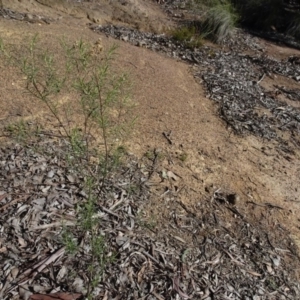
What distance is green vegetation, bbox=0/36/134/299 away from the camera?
2318 mm

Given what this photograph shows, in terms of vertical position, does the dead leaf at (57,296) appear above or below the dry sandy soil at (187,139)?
above

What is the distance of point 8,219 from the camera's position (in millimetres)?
2611

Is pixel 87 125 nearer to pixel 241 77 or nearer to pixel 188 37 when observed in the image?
pixel 241 77

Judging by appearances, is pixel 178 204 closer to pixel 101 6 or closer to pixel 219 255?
pixel 219 255

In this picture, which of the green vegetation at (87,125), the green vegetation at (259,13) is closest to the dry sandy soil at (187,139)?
the green vegetation at (87,125)

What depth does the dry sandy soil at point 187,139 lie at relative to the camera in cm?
353

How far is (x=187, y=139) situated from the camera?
410 cm

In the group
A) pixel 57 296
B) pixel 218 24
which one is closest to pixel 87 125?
pixel 57 296

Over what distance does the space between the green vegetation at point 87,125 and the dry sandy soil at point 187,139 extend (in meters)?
0.26

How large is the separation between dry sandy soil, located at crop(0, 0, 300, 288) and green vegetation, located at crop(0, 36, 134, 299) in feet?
0.86

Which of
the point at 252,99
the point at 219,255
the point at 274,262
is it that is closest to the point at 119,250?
the point at 219,255

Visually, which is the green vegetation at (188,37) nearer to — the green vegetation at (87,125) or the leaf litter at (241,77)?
the leaf litter at (241,77)

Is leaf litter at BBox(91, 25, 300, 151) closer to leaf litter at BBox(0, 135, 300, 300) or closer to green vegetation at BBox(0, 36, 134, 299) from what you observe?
green vegetation at BBox(0, 36, 134, 299)

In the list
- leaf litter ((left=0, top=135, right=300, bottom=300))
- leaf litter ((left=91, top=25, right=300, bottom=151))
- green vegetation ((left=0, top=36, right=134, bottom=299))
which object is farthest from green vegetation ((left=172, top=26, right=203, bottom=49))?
leaf litter ((left=0, top=135, right=300, bottom=300))
